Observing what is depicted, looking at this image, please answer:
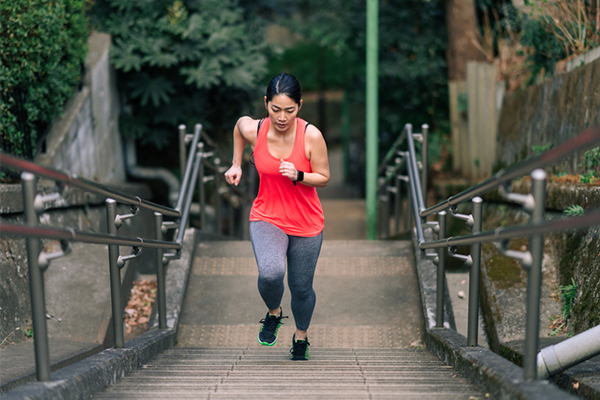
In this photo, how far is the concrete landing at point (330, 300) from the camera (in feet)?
13.7

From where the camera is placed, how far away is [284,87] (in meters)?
2.93

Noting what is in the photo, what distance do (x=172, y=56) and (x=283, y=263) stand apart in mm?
4643

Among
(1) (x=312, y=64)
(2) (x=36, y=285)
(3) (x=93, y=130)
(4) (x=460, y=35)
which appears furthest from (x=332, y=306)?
(1) (x=312, y=64)

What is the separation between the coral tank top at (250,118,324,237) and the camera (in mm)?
3055

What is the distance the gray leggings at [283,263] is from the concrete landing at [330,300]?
35.0 inches

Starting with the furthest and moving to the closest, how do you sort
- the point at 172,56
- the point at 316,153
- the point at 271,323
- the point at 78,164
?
1. the point at 172,56
2. the point at 78,164
3. the point at 271,323
4. the point at 316,153

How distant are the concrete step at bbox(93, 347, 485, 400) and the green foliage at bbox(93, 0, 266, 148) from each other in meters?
4.35

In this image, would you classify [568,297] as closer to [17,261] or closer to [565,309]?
[565,309]

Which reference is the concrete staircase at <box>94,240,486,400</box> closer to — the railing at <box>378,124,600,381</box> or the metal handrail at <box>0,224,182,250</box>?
A: the railing at <box>378,124,600,381</box>

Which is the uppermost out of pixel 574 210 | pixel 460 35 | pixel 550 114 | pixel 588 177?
pixel 460 35

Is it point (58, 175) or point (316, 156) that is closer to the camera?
point (58, 175)

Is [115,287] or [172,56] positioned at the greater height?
[172,56]

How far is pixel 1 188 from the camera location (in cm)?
397

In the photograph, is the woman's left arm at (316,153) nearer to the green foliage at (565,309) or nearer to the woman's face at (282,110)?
the woman's face at (282,110)
